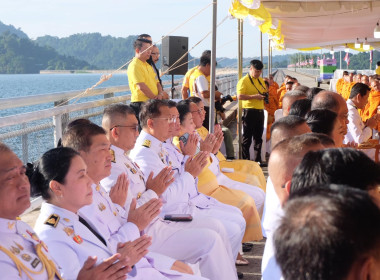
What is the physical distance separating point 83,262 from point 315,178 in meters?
1.15

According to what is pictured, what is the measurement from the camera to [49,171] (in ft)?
7.29

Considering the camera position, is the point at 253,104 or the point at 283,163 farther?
the point at 253,104

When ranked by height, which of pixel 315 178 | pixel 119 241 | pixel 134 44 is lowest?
pixel 119 241

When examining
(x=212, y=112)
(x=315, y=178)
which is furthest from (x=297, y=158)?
(x=212, y=112)

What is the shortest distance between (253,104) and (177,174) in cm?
406

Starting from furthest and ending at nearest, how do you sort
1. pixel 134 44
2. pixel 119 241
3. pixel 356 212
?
pixel 134 44 < pixel 119 241 < pixel 356 212

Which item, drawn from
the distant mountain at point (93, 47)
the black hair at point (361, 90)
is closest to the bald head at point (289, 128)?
the black hair at point (361, 90)

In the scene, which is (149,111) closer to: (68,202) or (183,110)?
(183,110)

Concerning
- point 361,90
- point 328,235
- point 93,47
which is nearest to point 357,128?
point 361,90

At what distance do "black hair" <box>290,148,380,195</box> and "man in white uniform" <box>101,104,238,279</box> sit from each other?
1.73 m

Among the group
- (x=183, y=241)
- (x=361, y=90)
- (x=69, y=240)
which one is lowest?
(x=183, y=241)

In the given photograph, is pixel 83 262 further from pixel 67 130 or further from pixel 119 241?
pixel 67 130

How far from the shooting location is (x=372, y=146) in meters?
4.89

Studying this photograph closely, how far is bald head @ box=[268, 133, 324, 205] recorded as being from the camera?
2.06 metres
